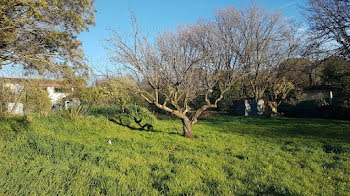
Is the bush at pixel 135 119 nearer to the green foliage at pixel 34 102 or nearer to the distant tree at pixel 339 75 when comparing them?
the green foliage at pixel 34 102

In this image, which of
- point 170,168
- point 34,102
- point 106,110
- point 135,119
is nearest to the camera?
point 170,168

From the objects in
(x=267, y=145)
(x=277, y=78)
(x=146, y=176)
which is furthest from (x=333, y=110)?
(x=146, y=176)

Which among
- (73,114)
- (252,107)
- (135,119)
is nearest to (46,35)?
(73,114)

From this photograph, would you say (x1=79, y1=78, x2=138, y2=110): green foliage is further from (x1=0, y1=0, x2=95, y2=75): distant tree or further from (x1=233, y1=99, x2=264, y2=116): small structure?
(x1=233, y1=99, x2=264, y2=116): small structure

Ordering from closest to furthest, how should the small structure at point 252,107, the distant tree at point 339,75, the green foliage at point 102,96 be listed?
the distant tree at point 339,75 → the green foliage at point 102,96 → the small structure at point 252,107

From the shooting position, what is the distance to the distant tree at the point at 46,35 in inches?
268

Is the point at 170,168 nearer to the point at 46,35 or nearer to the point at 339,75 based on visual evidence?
the point at 46,35

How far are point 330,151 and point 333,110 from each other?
393 inches

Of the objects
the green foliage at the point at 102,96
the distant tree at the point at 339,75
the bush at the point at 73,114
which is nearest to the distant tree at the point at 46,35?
the bush at the point at 73,114

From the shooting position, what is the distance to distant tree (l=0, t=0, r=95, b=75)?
22.3 ft

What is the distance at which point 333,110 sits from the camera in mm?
14484

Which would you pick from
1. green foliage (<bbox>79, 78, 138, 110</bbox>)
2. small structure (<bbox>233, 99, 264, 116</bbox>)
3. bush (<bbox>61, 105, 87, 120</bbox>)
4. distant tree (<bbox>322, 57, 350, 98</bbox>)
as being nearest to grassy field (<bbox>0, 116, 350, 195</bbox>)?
bush (<bbox>61, 105, 87, 120</bbox>)

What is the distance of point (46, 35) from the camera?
7754mm

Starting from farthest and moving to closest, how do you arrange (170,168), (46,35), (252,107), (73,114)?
(252,107) → (73,114) → (46,35) → (170,168)
